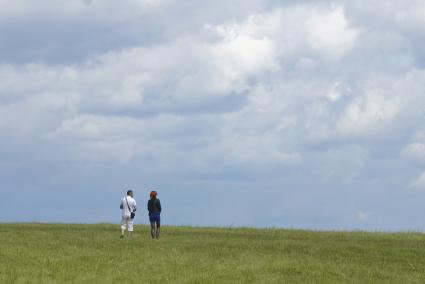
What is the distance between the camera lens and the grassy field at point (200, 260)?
2766 cm

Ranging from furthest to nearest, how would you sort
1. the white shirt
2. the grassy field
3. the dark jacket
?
the dark jacket < the white shirt < the grassy field

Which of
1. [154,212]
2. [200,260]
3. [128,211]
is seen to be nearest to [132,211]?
[128,211]

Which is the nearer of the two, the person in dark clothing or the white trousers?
the white trousers

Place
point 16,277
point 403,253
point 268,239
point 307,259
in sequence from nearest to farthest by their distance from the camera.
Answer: point 16,277
point 307,259
point 403,253
point 268,239

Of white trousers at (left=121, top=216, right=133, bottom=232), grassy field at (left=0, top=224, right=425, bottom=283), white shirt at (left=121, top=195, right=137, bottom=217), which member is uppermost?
white shirt at (left=121, top=195, right=137, bottom=217)

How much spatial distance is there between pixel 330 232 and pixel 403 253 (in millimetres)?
14926

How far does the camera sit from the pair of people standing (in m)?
43.4

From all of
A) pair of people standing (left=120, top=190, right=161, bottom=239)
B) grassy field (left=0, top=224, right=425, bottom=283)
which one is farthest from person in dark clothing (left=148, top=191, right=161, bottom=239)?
grassy field (left=0, top=224, right=425, bottom=283)

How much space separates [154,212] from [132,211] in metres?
1.25

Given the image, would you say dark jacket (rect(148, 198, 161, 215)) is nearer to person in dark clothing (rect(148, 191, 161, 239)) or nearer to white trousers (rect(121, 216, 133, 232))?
person in dark clothing (rect(148, 191, 161, 239))

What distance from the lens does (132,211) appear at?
143 feet

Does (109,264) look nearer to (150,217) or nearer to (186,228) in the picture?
(150,217)

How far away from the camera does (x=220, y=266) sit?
2970cm

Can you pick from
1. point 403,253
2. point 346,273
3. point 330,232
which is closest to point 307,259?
point 346,273
